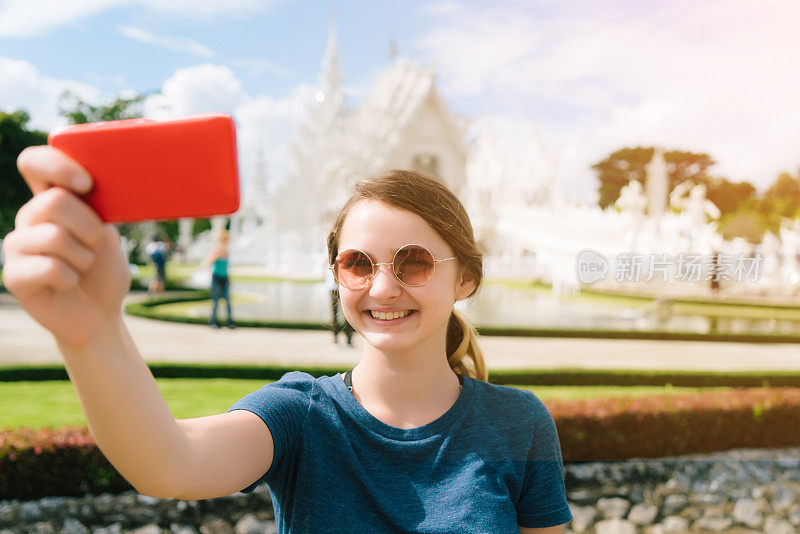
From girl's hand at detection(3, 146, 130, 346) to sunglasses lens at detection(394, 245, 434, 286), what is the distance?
0.55 metres

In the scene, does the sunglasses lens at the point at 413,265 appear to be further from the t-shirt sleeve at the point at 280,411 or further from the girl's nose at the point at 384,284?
the t-shirt sleeve at the point at 280,411

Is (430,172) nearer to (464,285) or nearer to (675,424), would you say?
(675,424)

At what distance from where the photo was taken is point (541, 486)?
110cm

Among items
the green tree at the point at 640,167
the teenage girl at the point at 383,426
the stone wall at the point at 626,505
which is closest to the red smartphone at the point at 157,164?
the teenage girl at the point at 383,426

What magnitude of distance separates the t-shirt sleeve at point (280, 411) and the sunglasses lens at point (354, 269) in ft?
0.73

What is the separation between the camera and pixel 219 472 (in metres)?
0.87

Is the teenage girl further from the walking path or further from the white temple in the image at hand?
the white temple

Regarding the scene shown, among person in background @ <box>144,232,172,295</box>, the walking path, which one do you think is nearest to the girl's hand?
the walking path

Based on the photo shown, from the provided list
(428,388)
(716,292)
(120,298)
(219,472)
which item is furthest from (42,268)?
(716,292)

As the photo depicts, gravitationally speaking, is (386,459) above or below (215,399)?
above

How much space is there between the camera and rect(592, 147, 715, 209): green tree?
303 inches

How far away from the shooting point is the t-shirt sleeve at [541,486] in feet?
3.62

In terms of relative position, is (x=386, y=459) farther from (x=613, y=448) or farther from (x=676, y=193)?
(x=676, y=193)

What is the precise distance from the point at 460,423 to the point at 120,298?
67cm
